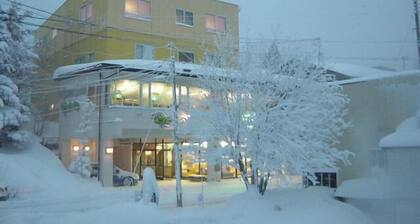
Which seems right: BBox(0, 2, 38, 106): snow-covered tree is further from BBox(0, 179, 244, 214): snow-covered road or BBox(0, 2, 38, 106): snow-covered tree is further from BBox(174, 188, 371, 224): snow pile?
BBox(174, 188, 371, 224): snow pile

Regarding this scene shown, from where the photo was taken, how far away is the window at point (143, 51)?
3311cm

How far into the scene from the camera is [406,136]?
12883mm

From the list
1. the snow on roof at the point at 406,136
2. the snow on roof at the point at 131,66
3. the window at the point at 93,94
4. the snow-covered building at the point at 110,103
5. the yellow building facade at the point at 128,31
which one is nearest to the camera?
the snow on roof at the point at 406,136

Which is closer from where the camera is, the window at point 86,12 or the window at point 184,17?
the window at point 86,12

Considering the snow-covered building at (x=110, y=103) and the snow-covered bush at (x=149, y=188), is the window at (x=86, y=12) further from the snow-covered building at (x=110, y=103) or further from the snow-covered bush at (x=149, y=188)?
the snow-covered bush at (x=149, y=188)

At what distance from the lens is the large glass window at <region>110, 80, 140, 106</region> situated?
27172 millimetres

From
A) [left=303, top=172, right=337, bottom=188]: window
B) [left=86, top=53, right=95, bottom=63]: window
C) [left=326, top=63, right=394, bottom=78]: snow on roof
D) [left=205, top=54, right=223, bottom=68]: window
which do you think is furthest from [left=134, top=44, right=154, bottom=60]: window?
[left=303, top=172, right=337, bottom=188]: window

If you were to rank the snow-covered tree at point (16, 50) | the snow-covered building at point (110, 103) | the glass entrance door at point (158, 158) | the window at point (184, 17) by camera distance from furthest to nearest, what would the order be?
1. the window at point (184, 17)
2. the glass entrance door at point (158, 158)
3. the snow-covered building at point (110, 103)
4. the snow-covered tree at point (16, 50)

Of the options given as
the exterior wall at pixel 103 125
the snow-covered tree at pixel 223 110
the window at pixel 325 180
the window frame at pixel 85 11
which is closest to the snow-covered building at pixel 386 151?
the window at pixel 325 180

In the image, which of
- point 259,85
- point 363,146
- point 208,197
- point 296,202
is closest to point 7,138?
point 208,197

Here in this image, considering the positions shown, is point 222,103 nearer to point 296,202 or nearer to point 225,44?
point 225,44

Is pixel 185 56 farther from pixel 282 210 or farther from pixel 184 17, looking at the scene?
pixel 282 210

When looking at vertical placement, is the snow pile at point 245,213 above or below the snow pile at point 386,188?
below

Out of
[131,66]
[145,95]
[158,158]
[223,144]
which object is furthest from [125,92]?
[223,144]
